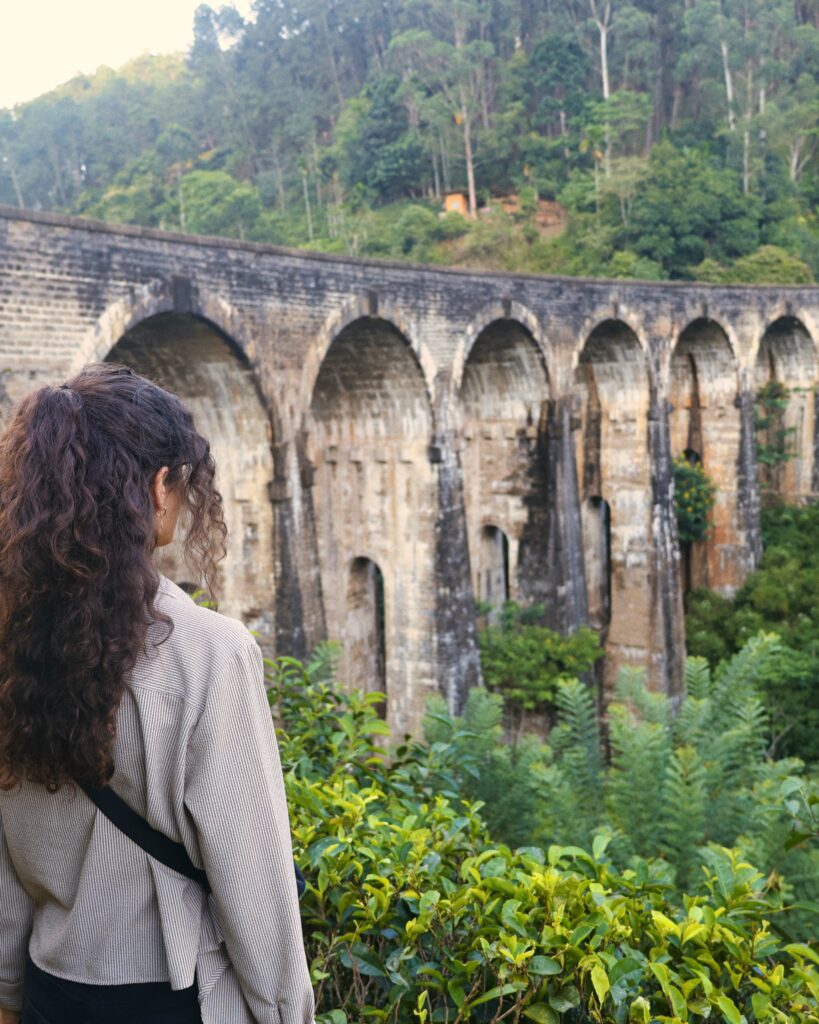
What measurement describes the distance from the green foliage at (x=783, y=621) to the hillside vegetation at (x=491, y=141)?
9.09 m

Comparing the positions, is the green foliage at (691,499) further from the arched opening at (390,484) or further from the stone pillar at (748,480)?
the arched opening at (390,484)


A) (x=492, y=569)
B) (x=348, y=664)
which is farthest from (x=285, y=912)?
(x=492, y=569)

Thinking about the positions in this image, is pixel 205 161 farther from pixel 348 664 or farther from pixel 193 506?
pixel 193 506

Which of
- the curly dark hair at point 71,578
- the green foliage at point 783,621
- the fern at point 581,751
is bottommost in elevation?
the green foliage at point 783,621

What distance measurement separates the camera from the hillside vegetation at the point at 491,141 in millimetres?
30078

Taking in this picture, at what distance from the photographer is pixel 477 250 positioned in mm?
33188

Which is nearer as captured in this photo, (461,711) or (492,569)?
(461,711)

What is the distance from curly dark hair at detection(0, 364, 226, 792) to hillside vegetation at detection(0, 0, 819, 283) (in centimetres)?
2787

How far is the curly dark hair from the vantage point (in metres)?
1.65

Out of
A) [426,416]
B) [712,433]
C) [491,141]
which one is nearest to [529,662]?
[426,416]

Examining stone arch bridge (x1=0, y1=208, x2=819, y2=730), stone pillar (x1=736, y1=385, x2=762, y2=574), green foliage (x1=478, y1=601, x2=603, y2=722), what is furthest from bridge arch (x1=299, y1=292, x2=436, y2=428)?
stone pillar (x1=736, y1=385, x2=762, y2=574)

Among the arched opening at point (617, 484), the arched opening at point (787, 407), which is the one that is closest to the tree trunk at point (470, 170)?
the arched opening at point (787, 407)

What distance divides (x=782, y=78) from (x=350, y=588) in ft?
103

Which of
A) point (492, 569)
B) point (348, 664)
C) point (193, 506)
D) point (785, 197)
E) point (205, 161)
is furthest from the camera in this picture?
point (205, 161)
